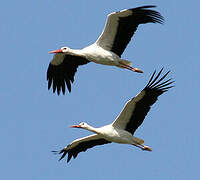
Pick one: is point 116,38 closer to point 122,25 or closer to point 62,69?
point 122,25

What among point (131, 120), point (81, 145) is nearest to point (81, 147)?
point (81, 145)

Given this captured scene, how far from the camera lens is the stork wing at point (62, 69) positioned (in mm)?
24328

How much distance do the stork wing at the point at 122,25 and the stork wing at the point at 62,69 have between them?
182 centimetres

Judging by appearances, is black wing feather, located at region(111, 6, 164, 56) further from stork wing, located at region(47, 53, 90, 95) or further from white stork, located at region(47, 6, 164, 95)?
stork wing, located at region(47, 53, 90, 95)

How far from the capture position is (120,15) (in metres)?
22.0

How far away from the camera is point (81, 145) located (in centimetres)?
2336

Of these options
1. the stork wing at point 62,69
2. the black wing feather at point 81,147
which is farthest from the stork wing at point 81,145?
the stork wing at point 62,69

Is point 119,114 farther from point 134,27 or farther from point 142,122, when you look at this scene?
point 134,27

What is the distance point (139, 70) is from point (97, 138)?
2.06 metres

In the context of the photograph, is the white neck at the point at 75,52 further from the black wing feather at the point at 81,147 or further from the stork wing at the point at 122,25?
the black wing feather at the point at 81,147

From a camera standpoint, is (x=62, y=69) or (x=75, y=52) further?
(x=62, y=69)

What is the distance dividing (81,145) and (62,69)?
2342mm

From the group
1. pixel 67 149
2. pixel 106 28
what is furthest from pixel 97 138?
pixel 106 28

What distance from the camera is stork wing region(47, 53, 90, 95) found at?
24328mm
